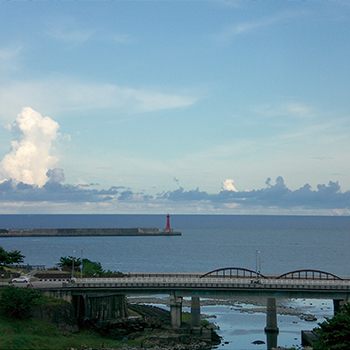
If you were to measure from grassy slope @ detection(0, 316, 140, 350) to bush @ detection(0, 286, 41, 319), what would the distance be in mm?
1087

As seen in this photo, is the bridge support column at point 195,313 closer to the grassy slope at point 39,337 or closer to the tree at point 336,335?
the grassy slope at point 39,337

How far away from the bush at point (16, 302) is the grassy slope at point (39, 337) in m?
1.09

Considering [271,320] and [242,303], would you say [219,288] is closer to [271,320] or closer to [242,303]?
[271,320]

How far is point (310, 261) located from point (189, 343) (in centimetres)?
12517

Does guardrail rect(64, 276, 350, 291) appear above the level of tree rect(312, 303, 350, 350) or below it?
above

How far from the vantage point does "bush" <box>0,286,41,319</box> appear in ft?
220

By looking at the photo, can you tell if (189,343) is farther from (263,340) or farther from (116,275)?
(116,275)

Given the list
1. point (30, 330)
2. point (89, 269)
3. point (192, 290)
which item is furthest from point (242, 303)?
point (30, 330)

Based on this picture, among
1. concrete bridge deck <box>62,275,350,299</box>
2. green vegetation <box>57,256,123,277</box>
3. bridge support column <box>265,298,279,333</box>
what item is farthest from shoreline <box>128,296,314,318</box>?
concrete bridge deck <box>62,275,350,299</box>

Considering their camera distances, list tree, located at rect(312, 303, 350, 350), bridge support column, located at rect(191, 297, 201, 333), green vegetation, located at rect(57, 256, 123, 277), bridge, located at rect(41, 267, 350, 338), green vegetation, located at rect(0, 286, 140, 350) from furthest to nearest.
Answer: green vegetation, located at rect(57, 256, 123, 277), bridge support column, located at rect(191, 297, 201, 333), bridge, located at rect(41, 267, 350, 338), green vegetation, located at rect(0, 286, 140, 350), tree, located at rect(312, 303, 350, 350)

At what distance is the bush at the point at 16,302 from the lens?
67125mm

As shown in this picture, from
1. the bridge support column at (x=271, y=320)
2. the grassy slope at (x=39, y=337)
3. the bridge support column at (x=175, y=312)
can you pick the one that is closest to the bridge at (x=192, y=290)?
the bridge support column at (x=175, y=312)

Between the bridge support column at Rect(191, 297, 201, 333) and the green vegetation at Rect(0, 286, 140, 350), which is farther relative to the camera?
the bridge support column at Rect(191, 297, 201, 333)

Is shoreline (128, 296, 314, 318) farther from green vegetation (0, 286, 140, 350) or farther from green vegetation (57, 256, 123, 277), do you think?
green vegetation (0, 286, 140, 350)
